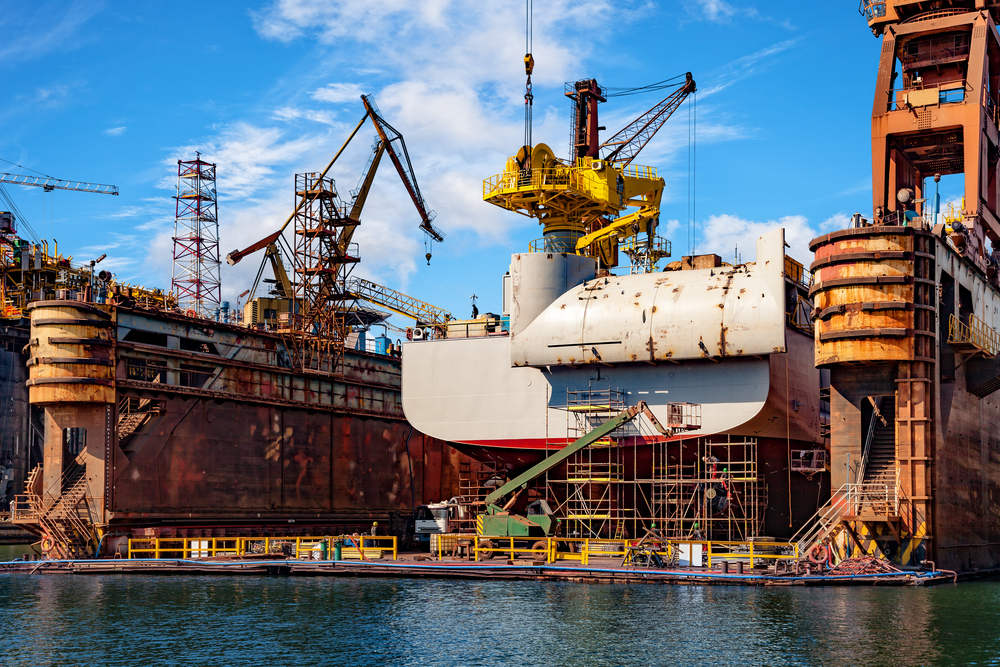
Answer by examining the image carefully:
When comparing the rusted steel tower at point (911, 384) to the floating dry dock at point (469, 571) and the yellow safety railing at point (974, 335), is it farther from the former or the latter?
the floating dry dock at point (469, 571)

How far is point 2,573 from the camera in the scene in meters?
52.5

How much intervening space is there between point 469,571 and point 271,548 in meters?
11.2

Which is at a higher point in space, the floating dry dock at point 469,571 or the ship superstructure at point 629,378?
the ship superstructure at point 629,378

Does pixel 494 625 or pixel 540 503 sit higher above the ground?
pixel 540 503

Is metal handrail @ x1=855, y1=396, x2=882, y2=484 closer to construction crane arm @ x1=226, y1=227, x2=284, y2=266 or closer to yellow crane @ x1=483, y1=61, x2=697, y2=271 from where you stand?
yellow crane @ x1=483, y1=61, x2=697, y2=271

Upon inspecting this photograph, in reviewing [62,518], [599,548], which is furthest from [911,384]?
[62,518]

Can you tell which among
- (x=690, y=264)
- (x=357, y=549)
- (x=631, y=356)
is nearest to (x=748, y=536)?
(x=631, y=356)

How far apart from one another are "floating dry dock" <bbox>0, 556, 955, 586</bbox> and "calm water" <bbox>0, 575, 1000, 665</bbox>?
0.70 meters

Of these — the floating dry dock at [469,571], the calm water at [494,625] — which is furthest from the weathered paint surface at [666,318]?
the calm water at [494,625]

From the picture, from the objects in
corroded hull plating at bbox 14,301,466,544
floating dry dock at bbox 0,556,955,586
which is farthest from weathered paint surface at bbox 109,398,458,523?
floating dry dock at bbox 0,556,955,586

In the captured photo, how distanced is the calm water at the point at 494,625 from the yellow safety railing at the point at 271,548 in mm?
5407

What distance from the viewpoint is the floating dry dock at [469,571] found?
41125mm

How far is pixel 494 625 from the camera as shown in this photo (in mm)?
34469

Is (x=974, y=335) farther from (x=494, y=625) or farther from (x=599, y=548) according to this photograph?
(x=494, y=625)
